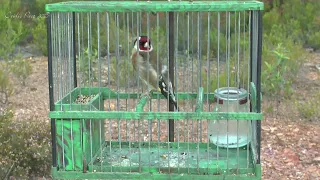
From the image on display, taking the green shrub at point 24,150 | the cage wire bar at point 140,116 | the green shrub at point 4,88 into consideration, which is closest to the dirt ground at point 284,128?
the green shrub at point 4,88

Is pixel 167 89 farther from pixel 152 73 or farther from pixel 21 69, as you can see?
pixel 21 69

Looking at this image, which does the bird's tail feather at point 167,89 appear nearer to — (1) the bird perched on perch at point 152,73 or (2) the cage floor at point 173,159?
(1) the bird perched on perch at point 152,73

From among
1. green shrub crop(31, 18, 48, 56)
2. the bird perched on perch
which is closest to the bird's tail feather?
the bird perched on perch

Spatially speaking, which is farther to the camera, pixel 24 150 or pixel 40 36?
pixel 40 36

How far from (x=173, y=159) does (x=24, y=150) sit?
149cm

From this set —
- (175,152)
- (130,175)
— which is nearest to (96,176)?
(130,175)

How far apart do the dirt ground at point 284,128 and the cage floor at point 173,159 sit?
1.45 m

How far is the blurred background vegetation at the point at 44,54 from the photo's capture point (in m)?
3.89

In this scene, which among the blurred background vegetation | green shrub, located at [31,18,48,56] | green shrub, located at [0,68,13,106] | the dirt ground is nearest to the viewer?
the blurred background vegetation

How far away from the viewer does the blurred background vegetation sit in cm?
389

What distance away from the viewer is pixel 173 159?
111 inches

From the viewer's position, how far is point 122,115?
95.7 inches

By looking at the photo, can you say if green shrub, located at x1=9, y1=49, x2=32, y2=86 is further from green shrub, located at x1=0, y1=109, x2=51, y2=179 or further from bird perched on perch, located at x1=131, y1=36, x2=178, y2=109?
bird perched on perch, located at x1=131, y1=36, x2=178, y2=109

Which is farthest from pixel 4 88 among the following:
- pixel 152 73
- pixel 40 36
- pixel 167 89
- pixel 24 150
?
pixel 167 89
